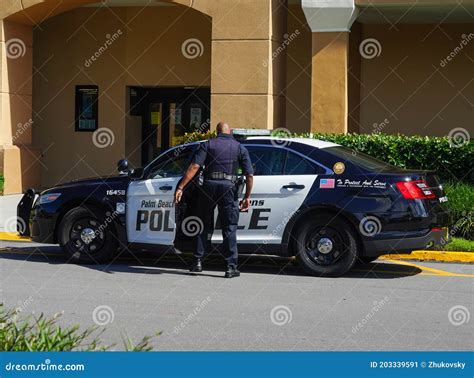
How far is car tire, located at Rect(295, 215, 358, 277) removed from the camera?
34.4 feet

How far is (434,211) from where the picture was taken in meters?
10.6

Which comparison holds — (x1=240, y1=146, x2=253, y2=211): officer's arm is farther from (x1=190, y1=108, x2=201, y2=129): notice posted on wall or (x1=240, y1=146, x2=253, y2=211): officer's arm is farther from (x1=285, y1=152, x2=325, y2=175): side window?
(x1=190, y1=108, x2=201, y2=129): notice posted on wall

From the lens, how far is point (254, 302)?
9219 mm

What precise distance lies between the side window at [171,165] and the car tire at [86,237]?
0.86 metres

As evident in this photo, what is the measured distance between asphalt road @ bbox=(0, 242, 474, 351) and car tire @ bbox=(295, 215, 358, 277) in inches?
5.8

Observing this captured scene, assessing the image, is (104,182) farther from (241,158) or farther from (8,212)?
(8,212)

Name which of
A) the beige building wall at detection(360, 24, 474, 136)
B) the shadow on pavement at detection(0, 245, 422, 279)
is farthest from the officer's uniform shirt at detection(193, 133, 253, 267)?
the beige building wall at detection(360, 24, 474, 136)

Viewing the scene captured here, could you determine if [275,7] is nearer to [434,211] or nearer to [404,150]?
[404,150]

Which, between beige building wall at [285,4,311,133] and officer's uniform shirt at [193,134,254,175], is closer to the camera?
officer's uniform shirt at [193,134,254,175]

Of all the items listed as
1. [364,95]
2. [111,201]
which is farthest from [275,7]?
[111,201]

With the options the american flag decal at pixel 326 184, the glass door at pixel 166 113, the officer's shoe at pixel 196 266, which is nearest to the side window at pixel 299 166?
the american flag decal at pixel 326 184

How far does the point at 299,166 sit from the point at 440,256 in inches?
108

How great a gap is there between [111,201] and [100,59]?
11436mm

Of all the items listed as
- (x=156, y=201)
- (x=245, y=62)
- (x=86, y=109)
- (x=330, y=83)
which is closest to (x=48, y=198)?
(x=156, y=201)
